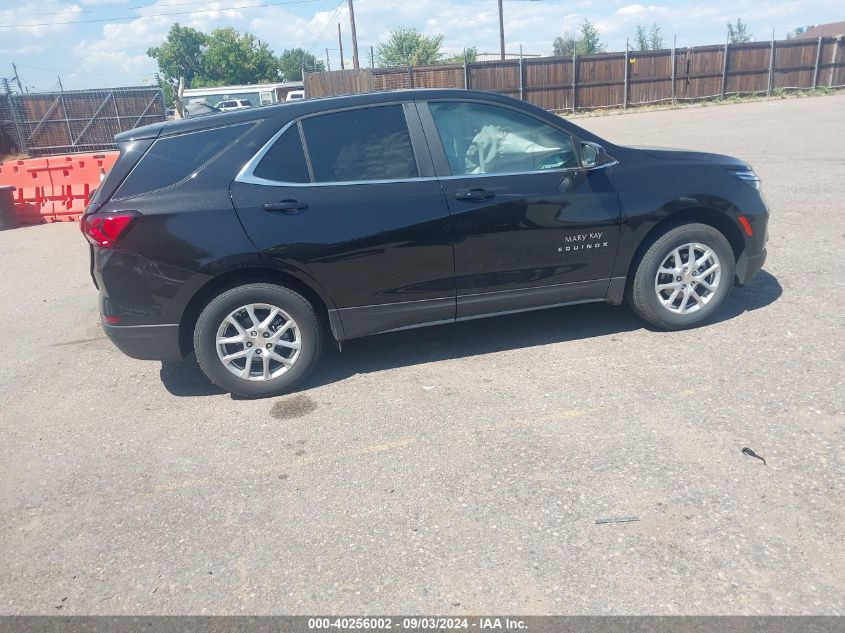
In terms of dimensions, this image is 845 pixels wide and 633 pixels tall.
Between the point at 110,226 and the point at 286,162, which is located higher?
the point at 286,162

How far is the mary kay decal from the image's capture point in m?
4.66

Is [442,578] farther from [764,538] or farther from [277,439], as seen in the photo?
[277,439]

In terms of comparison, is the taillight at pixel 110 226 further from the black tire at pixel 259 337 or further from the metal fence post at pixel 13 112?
the metal fence post at pixel 13 112

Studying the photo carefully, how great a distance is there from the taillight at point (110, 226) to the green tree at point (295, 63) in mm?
93684

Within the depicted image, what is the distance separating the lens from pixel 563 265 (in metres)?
4.71

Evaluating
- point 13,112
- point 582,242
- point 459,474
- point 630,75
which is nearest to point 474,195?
point 582,242

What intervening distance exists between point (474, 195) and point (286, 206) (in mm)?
1211

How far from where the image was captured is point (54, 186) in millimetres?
12586

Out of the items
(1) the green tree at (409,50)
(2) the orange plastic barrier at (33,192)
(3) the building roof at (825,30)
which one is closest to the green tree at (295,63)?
(1) the green tree at (409,50)

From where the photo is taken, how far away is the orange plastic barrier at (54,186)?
1254cm

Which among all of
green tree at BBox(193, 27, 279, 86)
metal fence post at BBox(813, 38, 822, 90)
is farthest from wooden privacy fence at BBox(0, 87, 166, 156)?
green tree at BBox(193, 27, 279, 86)

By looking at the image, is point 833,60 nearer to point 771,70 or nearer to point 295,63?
point 771,70

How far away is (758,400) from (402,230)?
2.34 m

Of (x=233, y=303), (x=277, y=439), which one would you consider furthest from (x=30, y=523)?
(x=233, y=303)
